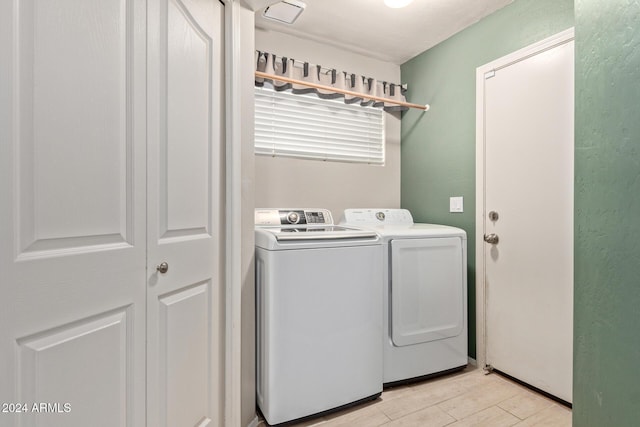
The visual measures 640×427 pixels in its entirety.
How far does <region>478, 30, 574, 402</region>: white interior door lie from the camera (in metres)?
1.73

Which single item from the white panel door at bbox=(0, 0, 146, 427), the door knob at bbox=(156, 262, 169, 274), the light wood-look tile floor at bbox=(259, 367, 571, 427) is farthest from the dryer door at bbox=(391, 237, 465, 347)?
the white panel door at bbox=(0, 0, 146, 427)

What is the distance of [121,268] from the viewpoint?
3.01 feet

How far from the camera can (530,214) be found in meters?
1.89

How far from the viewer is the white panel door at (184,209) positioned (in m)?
1.04

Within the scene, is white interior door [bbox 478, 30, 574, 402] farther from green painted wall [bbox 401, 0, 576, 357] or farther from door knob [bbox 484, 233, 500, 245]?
green painted wall [bbox 401, 0, 576, 357]

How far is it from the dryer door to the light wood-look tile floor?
30cm

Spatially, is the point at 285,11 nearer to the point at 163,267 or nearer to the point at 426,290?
the point at 163,267

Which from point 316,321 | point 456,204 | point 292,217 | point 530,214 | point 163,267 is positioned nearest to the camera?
point 163,267

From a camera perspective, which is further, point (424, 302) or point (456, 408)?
point (424, 302)

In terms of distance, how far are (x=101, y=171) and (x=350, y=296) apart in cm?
127

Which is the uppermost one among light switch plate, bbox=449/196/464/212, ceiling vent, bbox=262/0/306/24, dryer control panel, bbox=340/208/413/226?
ceiling vent, bbox=262/0/306/24

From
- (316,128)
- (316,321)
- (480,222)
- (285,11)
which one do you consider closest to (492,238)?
(480,222)

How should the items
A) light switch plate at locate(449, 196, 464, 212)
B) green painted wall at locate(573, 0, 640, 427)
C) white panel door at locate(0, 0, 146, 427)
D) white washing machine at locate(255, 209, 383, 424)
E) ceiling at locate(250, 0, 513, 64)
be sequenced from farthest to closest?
light switch plate at locate(449, 196, 464, 212), ceiling at locate(250, 0, 513, 64), white washing machine at locate(255, 209, 383, 424), green painted wall at locate(573, 0, 640, 427), white panel door at locate(0, 0, 146, 427)

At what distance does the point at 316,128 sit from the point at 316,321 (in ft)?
5.08
